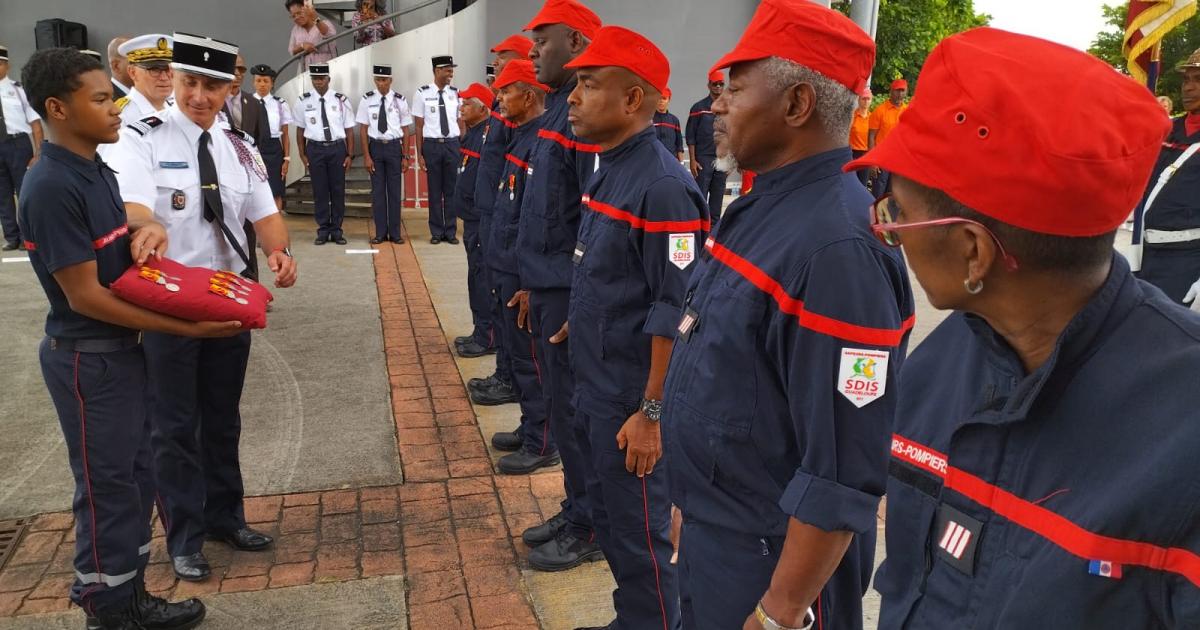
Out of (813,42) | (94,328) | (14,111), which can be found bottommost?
(94,328)

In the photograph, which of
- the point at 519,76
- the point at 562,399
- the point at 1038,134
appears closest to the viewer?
the point at 1038,134

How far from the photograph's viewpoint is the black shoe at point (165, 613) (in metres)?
3.24

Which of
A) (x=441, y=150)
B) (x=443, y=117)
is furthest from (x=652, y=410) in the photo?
(x=443, y=117)

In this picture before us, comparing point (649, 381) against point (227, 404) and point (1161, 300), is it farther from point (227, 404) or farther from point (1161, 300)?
point (227, 404)

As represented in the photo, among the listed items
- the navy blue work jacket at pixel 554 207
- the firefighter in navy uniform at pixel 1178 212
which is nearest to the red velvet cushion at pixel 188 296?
the navy blue work jacket at pixel 554 207

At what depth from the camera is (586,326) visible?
3.13m

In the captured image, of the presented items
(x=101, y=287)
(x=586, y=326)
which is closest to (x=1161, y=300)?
(x=586, y=326)

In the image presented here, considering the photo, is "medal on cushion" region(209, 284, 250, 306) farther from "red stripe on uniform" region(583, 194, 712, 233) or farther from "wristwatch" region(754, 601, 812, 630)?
"wristwatch" region(754, 601, 812, 630)

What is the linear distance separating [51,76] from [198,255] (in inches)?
37.8

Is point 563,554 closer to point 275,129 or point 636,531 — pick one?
point 636,531

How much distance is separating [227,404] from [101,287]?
39.5 inches

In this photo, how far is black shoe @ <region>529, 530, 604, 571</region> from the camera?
377 centimetres

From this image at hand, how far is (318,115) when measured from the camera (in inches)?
444

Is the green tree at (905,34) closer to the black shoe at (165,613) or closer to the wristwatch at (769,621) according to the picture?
the black shoe at (165,613)
